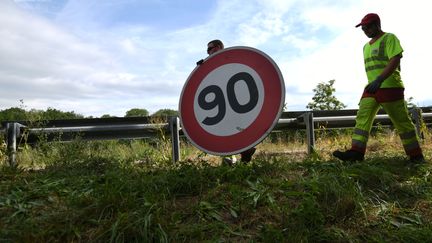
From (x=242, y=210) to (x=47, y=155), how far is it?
3.04 m

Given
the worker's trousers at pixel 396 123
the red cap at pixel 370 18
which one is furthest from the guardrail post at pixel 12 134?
the red cap at pixel 370 18

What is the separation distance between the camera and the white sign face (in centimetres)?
362

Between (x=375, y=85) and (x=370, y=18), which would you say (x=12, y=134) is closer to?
(x=375, y=85)

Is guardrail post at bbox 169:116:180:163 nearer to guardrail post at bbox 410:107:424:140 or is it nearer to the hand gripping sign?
the hand gripping sign

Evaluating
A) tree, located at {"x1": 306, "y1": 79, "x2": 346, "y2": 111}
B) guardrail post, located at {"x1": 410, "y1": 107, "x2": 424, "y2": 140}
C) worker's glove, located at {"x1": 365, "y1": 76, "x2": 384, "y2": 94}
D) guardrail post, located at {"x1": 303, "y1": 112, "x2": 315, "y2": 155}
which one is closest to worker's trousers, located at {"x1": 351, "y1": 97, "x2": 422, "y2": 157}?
worker's glove, located at {"x1": 365, "y1": 76, "x2": 384, "y2": 94}

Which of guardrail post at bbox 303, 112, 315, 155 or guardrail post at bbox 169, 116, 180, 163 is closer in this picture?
guardrail post at bbox 169, 116, 180, 163

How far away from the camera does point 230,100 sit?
371cm

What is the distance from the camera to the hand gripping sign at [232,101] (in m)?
3.54

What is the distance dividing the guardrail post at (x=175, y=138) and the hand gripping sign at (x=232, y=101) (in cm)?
166

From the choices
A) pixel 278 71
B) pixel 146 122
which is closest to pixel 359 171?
pixel 278 71

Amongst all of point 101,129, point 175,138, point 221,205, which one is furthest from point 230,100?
point 101,129

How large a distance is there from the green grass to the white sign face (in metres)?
0.40

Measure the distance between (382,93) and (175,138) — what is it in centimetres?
272

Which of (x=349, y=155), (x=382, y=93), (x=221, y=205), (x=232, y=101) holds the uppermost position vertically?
(x=382, y=93)
